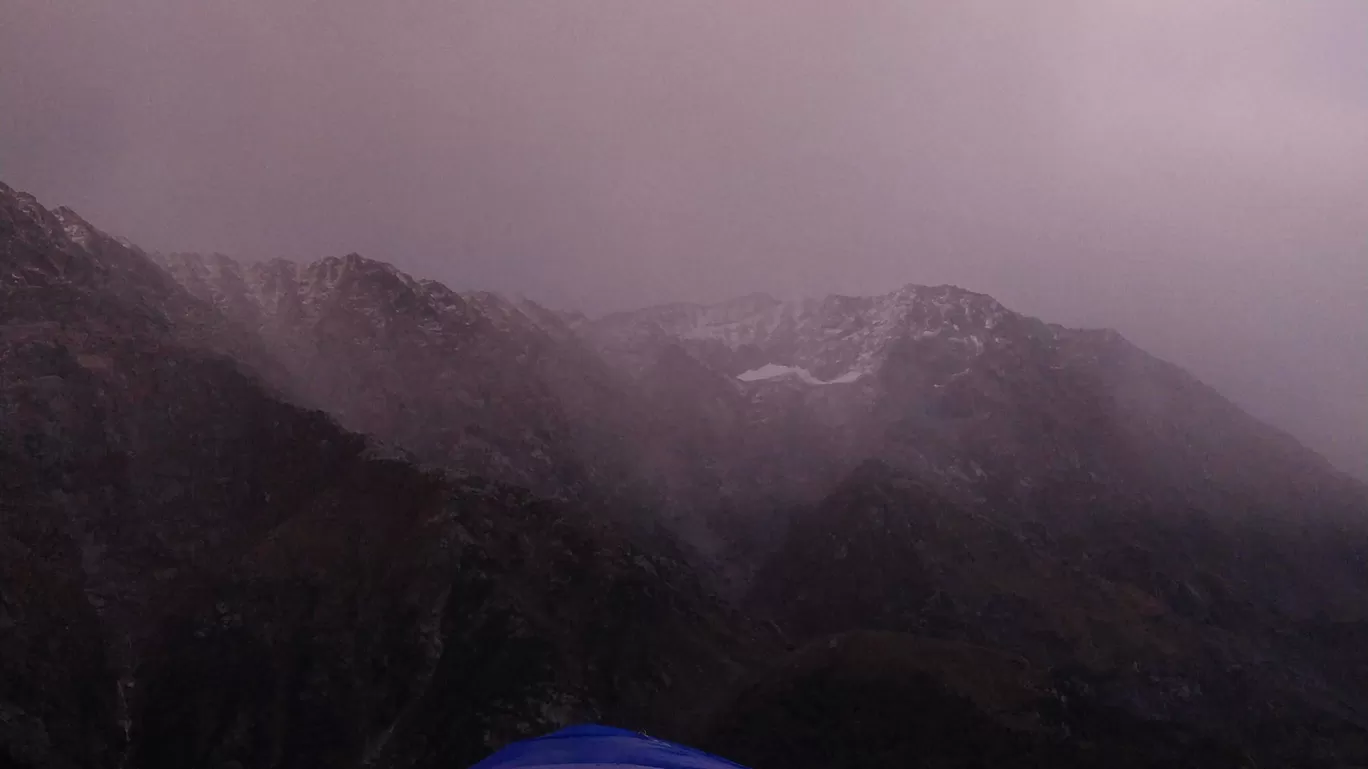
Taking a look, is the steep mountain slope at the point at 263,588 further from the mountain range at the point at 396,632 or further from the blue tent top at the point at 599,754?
the blue tent top at the point at 599,754

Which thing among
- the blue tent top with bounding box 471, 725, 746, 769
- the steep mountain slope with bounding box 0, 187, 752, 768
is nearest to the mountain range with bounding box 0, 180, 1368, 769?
the steep mountain slope with bounding box 0, 187, 752, 768

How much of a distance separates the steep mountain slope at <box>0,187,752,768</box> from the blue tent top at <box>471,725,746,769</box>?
97.6m

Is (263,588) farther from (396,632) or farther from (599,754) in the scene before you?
(599,754)

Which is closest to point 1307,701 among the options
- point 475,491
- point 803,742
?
point 803,742

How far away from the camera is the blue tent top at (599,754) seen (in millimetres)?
31631

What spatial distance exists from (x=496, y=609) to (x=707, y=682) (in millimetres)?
34805

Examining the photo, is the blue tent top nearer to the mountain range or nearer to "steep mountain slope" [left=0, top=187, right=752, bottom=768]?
the mountain range

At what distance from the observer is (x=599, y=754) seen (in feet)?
106

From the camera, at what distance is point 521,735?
4993 inches

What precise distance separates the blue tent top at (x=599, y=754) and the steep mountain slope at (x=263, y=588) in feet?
320

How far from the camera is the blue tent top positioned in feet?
104

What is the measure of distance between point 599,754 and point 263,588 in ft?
417

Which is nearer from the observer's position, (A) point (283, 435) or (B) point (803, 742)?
(B) point (803, 742)

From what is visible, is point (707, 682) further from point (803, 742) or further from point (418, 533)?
point (418, 533)
